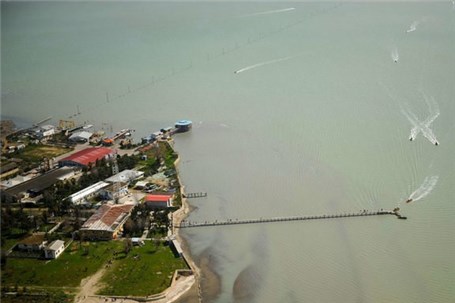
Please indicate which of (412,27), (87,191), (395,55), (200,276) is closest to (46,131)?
(87,191)

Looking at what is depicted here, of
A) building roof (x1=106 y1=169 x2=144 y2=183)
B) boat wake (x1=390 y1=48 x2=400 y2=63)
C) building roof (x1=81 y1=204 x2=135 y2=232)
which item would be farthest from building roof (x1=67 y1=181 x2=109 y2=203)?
boat wake (x1=390 y1=48 x2=400 y2=63)

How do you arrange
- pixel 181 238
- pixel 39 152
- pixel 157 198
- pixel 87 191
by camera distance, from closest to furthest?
pixel 181 238 < pixel 157 198 < pixel 87 191 < pixel 39 152

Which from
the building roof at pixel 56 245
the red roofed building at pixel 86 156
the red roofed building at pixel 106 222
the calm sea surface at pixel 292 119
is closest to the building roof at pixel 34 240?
the building roof at pixel 56 245

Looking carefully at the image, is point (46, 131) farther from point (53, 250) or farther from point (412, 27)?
point (412, 27)

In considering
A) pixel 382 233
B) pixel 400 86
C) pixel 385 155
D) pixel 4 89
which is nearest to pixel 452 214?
pixel 382 233

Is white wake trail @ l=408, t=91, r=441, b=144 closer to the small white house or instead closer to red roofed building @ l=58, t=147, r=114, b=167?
red roofed building @ l=58, t=147, r=114, b=167
